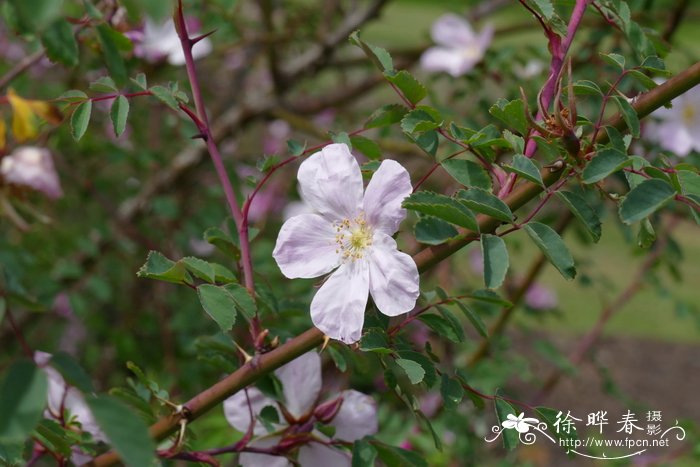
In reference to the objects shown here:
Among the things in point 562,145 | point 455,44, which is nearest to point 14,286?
point 562,145

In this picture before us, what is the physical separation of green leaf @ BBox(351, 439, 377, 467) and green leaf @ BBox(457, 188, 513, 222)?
0.19 m

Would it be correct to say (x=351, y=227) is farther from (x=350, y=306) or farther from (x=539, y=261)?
(x=539, y=261)

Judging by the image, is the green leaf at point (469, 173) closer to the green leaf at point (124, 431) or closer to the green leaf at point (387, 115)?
the green leaf at point (387, 115)

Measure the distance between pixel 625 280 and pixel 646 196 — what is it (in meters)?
3.64

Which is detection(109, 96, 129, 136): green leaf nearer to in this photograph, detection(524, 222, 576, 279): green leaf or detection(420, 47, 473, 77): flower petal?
detection(524, 222, 576, 279): green leaf

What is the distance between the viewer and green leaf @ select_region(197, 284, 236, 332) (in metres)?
0.49

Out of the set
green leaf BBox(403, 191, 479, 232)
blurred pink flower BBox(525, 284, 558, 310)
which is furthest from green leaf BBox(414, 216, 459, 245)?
blurred pink flower BBox(525, 284, 558, 310)

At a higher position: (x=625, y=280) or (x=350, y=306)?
(x=350, y=306)

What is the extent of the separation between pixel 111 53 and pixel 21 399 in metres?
0.24

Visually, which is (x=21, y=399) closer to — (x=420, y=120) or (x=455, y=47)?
(x=420, y=120)

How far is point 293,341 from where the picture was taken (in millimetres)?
497

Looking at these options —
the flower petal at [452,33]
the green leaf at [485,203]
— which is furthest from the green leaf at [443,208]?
the flower petal at [452,33]

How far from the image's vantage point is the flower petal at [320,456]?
57 centimetres

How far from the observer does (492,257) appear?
49cm
